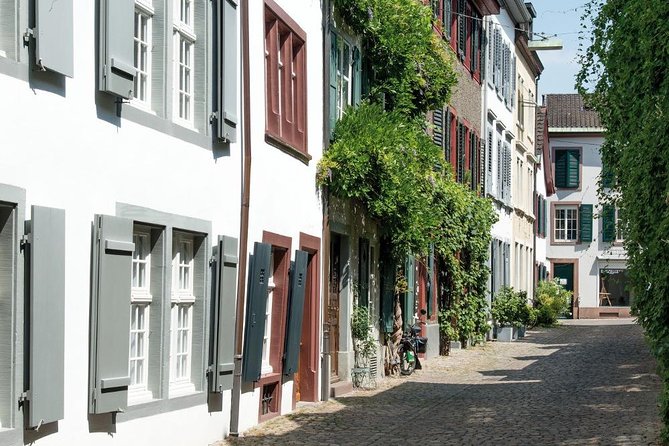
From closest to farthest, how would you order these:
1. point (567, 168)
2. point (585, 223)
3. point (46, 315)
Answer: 1. point (46, 315)
2. point (585, 223)
3. point (567, 168)

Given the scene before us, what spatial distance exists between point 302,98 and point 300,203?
1.32 m

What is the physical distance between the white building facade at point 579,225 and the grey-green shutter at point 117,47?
47429 millimetres

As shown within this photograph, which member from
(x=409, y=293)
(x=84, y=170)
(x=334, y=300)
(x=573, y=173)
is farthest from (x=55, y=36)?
(x=573, y=173)

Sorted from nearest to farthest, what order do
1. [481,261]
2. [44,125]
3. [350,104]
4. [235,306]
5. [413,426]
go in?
[44,125] < [235,306] < [413,426] < [350,104] < [481,261]

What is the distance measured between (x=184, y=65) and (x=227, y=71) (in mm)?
741

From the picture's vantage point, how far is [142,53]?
11.3 meters

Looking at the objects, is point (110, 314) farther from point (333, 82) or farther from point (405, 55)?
point (405, 55)

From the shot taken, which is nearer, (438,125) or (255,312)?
(255,312)

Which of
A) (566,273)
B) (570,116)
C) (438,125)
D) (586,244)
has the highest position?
(570,116)

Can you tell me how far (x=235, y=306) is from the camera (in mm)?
13414

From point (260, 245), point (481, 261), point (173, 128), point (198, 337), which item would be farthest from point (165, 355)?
point (481, 261)

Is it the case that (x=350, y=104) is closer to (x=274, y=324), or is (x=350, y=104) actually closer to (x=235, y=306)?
(x=274, y=324)

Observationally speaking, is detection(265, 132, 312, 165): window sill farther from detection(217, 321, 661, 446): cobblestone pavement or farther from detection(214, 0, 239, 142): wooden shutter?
detection(217, 321, 661, 446): cobblestone pavement

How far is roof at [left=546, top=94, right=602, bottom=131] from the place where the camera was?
58656mm
